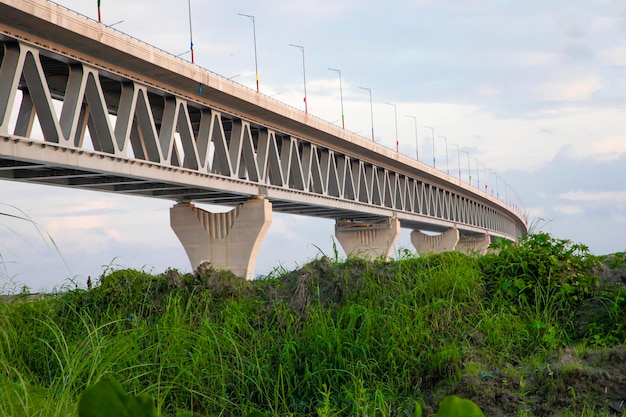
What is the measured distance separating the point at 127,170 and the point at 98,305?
605 inches

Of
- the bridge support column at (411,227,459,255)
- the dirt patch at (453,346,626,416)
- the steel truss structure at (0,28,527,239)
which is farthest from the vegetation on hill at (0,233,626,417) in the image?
the bridge support column at (411,227,459,255)

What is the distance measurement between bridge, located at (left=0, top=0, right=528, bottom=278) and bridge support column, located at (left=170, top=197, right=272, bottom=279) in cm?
6

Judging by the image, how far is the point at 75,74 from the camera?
23109mm

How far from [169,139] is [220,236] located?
10945mm

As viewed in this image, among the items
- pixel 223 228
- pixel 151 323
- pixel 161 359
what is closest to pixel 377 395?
pixel 161 359

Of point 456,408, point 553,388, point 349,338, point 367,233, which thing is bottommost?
point 553,388

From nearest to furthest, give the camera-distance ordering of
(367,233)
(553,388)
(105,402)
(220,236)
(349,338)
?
(105,402) → (553,388) → (349,338) → (220,236) → (367,233)

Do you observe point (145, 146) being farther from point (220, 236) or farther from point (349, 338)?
point (349, 338)

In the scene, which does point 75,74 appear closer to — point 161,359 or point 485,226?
point 161,359

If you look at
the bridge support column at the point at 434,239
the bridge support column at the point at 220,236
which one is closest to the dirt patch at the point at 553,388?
the bridge support column at the point at 220,236

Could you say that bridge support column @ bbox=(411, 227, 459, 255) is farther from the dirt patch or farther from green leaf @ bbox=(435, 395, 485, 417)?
green leaf @ bbox=(435, 395, 485, 417)

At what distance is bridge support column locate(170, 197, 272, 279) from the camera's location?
1437 inches

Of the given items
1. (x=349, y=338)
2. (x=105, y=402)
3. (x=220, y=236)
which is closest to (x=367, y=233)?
(x=220, y=236)

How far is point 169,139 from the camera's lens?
27.4m
